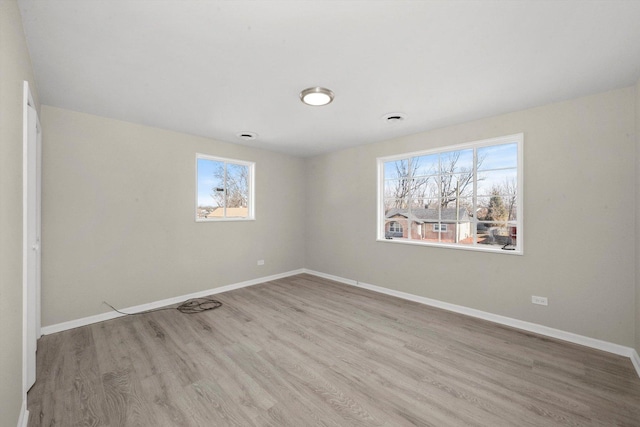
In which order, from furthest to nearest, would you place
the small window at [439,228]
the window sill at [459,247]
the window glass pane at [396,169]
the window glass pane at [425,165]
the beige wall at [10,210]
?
the window glass pane at [396,169]
the window glass pane at [425,165]
the small window at [439,228]
the window sill at [459,247]
the beige wall at [10,210]

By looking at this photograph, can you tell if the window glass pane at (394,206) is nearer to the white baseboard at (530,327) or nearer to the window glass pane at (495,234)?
the window glass pane at (495,234)

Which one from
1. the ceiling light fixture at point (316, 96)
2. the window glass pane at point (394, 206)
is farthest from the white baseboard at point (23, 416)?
the window glass pane at point (394, 206)

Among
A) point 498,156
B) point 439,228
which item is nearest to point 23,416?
point 439,228

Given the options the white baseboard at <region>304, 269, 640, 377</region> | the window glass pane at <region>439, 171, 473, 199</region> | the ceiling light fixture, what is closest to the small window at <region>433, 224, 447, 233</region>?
the window glass pane at <region>439, 171, 473, 199</region>

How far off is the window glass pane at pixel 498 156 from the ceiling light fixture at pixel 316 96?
214 cm

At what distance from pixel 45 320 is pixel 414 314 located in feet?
13.8

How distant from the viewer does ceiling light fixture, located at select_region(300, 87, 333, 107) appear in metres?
2.47

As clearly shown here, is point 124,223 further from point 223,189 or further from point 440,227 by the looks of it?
point 440,227

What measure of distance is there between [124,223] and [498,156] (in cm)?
478

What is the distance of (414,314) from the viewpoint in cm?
336

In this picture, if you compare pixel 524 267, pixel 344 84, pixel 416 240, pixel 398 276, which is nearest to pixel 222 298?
pixel 398 276

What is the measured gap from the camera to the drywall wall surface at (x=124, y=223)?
2.90 m

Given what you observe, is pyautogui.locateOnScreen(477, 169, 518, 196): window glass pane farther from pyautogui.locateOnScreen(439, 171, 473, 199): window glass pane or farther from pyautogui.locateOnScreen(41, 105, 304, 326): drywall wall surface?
pyautogui.locateOnScreen(41, 105, 304, 326): drywall wall surface

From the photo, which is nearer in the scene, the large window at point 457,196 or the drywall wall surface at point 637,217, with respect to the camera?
the drywall wall surface at point 637,217
